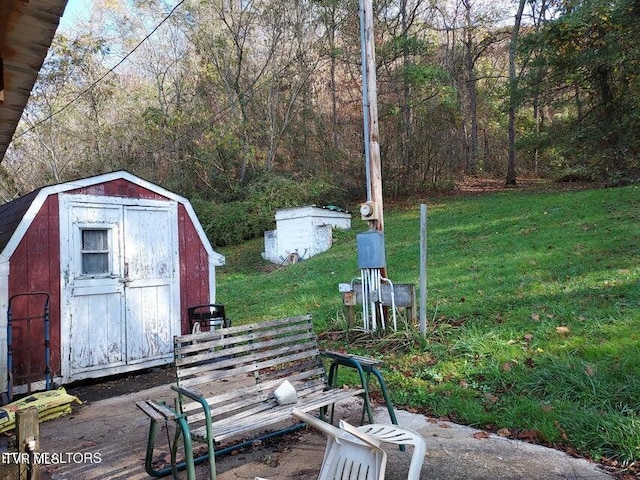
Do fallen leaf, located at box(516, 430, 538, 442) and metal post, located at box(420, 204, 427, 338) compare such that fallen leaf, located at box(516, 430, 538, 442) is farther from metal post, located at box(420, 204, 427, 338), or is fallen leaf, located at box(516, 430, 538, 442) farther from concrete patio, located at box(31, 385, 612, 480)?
metal post, located at box(420, 204, 427, 338)

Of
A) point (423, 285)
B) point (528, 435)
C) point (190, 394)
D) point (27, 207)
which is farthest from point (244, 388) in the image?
point (27, 207)

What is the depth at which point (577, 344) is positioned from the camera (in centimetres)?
430

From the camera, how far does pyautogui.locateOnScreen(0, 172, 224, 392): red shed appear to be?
4.93 m

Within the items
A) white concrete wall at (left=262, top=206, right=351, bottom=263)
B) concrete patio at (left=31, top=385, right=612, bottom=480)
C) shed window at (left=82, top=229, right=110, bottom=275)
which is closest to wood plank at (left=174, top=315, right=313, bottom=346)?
concrete patio at (left=31, top=385, right=612, bottom=480)

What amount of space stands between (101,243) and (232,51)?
48.5 ft

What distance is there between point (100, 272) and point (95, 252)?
25cm

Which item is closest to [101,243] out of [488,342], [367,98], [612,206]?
[367,98]

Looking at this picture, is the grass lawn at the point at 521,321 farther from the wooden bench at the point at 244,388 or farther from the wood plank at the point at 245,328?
the wood plank at the point at 245,328

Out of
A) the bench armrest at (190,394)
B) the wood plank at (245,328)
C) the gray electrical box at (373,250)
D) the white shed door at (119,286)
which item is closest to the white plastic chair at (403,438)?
the bench armrest at (190,394)

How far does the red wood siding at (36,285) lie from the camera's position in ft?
15.9

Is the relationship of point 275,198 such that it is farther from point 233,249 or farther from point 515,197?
point 515,197

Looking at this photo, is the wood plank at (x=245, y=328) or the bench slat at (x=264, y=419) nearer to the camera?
the bench slat at (x=264, y=419)

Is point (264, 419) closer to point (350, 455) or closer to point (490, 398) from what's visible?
point (350, 455)

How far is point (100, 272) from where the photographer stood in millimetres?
5512
